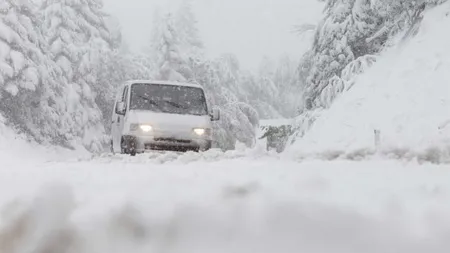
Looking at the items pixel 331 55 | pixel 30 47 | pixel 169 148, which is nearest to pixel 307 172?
pixel 169 148

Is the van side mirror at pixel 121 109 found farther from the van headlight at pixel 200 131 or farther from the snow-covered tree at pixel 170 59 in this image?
the snow-covered tree at pixel 170 59

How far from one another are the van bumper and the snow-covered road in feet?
29.1

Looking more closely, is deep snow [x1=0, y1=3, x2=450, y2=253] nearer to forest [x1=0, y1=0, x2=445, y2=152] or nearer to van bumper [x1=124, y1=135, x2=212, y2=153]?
van bumper [x1=124, y1=135, x2=212, y2=153]

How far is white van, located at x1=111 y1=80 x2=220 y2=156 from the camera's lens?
1186cm

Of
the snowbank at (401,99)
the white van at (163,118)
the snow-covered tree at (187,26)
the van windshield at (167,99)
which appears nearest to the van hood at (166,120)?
the white van at (163,118)

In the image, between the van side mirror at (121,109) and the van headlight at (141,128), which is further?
the van side mirror at (121,109)

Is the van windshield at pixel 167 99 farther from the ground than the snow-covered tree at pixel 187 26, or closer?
closer

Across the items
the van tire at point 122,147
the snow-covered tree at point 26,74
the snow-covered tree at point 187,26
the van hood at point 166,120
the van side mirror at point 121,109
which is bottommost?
the van tire at point 122,147

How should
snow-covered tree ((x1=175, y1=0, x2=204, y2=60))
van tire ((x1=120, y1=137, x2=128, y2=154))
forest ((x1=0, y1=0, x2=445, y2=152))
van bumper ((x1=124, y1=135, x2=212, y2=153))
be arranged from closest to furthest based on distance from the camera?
van bumper ((x1=124, y1=135, x2=212, y2=153))
van tire ((x1=120, y1=137, x2=128, y2=154))
forest ((x1=0, y1=0, x2=445, y2=152))
snow-covered tree ((x1=175, y1=0, x2=204, y2=60))

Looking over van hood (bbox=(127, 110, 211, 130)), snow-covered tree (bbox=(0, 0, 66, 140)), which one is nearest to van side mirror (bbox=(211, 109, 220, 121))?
van hood (bbox=(127, 110, 211, 130))

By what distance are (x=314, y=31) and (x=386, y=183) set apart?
18.7 metres

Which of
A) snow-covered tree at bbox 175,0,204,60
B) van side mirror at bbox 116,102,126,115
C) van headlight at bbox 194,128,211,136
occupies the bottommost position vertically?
van headlight at bbox 194,128,211,136

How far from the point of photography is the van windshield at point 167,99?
40.6 ft

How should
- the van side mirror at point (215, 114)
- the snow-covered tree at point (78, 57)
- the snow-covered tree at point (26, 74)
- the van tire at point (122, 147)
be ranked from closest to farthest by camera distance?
the van tire at point (122, 147), the van side mirror at point (215, 114), the snow-covered tree at point (26, 74), the snow-covered tree at point (78, 57)
